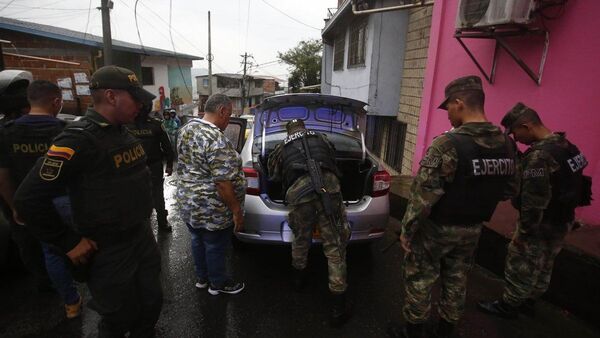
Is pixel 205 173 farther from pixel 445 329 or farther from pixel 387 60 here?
pixel 387 60

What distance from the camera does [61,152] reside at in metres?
1.58

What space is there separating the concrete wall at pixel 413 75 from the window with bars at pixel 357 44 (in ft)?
5.23

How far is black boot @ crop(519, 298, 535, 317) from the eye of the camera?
2.77 m

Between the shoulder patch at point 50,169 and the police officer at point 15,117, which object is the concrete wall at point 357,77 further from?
the shoulder patch at point 50,169

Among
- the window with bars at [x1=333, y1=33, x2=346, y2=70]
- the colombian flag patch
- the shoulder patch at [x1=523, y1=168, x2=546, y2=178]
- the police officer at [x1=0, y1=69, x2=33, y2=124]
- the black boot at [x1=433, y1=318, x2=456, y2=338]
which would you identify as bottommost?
the black boot at [x1=433, y1=318, x2=456, y2=338]

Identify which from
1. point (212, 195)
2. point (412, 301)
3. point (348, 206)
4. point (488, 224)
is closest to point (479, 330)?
point (412, 301)

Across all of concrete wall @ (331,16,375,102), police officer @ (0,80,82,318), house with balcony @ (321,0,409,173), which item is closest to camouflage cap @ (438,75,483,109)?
police officer @ (0,80,82,318)

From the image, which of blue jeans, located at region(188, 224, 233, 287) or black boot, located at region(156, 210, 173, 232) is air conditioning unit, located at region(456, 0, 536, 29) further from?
black boot, located at region(156, 210, 173, 232)

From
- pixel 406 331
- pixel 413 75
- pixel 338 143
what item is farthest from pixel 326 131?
pixel 413 75

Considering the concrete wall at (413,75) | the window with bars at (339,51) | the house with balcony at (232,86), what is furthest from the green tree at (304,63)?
the concrete wall at (413,75)

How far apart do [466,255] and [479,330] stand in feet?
2.66

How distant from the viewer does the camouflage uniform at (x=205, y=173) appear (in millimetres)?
2488

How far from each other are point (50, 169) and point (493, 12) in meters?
4.04

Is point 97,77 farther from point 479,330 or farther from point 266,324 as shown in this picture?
point 479,330
